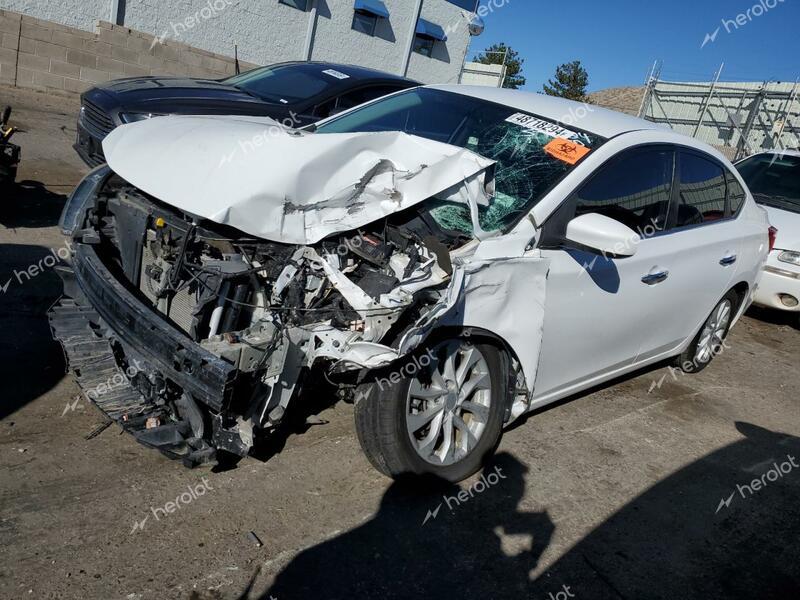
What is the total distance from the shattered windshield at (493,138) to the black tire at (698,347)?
7.41 ft

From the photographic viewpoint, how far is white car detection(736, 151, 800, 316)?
269 inches

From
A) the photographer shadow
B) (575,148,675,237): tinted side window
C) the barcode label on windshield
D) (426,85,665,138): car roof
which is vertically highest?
(426,85,665,138): car roof

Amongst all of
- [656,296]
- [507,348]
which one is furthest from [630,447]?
[507,348]

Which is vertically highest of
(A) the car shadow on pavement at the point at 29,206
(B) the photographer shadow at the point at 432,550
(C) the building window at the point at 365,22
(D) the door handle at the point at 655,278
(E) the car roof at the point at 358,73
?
(C) the building window at the point at 365,22

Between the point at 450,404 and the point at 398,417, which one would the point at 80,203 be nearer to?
the point at 398,417

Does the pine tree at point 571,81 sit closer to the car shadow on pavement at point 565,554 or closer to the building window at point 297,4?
the building window at point 297,4

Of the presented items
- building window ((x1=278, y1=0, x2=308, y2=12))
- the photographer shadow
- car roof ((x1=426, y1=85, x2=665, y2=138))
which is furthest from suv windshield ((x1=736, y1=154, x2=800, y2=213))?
building window ((x1=278, y1=0, x2=308, y2=12))

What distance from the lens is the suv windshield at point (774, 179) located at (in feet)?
25.6

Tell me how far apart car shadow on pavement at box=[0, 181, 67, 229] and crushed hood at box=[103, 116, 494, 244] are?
285cm

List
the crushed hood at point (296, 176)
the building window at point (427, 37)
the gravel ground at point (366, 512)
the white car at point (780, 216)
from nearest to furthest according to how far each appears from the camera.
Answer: the gravel ground at point (366, 512) < the crushed hood at point (296, 176) < the white car at point (780, 216) < the building window at point (427, 37)

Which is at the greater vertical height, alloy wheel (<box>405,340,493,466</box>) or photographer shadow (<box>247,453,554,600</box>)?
alloy wheel (<box>405,340,493,466</box>)

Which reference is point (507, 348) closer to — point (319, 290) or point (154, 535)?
point (319, 290)

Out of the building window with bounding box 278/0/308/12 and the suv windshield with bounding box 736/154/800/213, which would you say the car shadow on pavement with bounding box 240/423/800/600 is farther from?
the building window with bounding box 278/0/308/12

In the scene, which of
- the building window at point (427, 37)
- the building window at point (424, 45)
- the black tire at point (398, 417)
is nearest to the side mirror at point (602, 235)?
the black tire at point (398, 417)
